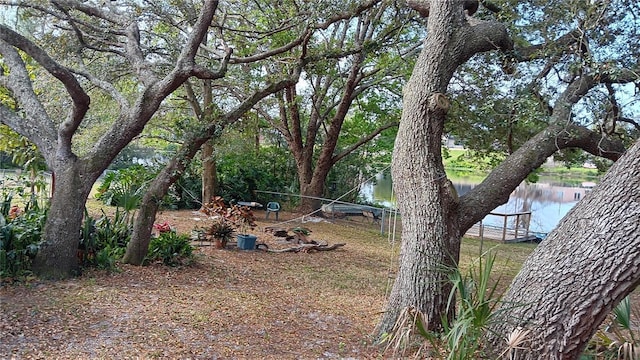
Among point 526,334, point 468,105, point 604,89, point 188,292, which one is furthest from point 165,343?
point 468,105

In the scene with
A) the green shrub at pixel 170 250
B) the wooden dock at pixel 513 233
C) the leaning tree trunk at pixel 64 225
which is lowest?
the wooden dock at pixel 513 233

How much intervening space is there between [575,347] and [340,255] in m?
4.92

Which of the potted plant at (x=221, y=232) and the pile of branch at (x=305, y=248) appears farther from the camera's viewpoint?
the pile of branch at (x=305, y=248)

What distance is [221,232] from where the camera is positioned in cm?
680

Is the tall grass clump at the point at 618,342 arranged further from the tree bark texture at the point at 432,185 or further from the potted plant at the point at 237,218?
the potted plant at the point at 237,218

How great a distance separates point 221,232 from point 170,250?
4.36ft

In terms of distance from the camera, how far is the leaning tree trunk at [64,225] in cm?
431

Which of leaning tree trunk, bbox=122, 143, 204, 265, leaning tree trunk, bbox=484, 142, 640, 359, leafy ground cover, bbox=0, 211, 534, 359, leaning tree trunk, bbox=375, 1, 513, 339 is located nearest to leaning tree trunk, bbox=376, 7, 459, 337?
leaning tree trunk, bbox=375, 1, 513, 339

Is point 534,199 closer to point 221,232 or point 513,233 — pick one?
point 513,233

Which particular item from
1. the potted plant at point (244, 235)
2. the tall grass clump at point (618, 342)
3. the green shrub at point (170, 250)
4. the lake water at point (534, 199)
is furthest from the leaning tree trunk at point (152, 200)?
the lake water at point (534, 199)

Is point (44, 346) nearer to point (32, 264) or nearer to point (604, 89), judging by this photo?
point (32, 264)

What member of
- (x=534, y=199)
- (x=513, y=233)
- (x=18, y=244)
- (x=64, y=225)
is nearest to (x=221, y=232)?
(x=64, y=225)

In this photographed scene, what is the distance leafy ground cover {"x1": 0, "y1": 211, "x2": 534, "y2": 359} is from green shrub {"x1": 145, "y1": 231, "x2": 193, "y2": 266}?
0.50 feet

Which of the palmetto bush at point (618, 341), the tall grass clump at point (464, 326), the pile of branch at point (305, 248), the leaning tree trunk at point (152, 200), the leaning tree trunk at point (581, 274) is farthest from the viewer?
the pile of branch at point (305, 248)
